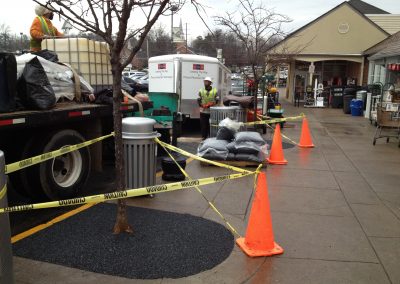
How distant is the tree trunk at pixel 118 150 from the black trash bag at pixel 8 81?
122 cm

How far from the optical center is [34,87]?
16.3 ft

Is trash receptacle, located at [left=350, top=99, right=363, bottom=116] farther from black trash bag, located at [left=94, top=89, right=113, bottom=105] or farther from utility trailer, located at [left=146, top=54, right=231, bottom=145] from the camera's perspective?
black trash bag, located at [left=94, top=89, right=113, bottom=105]

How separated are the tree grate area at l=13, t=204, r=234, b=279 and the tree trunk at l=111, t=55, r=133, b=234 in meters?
0.11

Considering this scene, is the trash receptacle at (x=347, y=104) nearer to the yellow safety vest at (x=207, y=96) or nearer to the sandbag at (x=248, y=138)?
the yellow safety vest at (x=207, y=96)

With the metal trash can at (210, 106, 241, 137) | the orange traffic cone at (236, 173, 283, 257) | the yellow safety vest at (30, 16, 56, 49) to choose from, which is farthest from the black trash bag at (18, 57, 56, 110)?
the metal trash can at (210, 106, 241, 137)

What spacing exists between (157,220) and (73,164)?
162 cm

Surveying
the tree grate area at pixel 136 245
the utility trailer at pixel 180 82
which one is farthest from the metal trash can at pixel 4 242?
the utility trailer at pixel 180 82

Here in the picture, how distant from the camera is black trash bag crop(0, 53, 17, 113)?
14.7ft

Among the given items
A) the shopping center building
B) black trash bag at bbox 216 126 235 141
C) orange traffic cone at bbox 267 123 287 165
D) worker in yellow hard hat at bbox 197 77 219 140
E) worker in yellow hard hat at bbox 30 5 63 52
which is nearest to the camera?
worker in yellow hard hat at bbox 30 5 63 52

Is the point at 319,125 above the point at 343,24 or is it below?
below

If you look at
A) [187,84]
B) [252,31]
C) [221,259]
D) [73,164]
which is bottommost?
[221,259]

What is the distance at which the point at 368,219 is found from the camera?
17.9ft

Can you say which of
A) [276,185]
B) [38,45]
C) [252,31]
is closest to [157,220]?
[276,185]

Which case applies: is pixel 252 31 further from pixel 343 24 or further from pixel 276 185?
pixel 343 24
